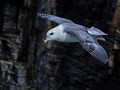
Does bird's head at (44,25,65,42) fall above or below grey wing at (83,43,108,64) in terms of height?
above

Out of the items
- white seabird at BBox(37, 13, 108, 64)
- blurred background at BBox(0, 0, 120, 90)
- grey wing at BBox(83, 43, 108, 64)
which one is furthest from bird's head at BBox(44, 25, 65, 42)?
blurred background at BBox(0, 0, 120, 90)

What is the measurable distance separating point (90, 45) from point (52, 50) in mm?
4002

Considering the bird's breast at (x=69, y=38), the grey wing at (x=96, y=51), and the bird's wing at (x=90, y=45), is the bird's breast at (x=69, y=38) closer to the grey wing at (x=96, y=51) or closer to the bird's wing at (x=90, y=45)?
the bird's wing at (x=90, y=45)

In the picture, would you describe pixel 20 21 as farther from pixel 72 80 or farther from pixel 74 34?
pixel 74 34

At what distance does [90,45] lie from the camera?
222 inches

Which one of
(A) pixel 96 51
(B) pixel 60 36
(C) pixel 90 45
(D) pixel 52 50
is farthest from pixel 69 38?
(D) pixel 52 50

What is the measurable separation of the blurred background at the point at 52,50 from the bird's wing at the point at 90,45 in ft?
9.34

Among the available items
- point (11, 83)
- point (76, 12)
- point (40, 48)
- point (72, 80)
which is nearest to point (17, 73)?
point (11, 83)

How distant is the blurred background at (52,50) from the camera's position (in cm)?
895

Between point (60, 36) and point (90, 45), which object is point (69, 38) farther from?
point (90, 45)

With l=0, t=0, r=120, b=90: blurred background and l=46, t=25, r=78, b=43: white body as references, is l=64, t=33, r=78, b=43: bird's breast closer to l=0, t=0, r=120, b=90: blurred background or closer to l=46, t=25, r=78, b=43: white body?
l=46, t=25, r=78, b=43: white body

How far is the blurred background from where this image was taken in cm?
895

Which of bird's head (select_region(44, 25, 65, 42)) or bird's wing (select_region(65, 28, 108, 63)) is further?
bird's head (select_region(44, 25, 65, 42))

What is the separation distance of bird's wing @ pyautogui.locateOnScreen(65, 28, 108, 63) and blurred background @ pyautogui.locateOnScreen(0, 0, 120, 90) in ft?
9.34
